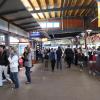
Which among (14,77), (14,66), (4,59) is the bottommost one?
(14,77)

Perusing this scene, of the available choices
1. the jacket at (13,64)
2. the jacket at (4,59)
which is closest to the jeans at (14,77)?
the jacket at (13,64)

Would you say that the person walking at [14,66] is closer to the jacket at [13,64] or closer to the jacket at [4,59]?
the jacket at [13,64]

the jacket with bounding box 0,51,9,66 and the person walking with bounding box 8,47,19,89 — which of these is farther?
the jacket with bounding box 0,51,9,66

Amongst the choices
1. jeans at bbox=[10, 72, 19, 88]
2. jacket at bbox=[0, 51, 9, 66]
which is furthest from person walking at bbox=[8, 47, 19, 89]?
jacket at bbox=[0, 51, 9, 66]

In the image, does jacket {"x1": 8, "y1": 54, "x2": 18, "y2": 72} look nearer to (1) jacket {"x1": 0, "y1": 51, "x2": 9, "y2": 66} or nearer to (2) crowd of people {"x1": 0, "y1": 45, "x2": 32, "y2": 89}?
(2) crowd of people {"x1": 0, "y1": 45, "x2": 32, "y2": 89}

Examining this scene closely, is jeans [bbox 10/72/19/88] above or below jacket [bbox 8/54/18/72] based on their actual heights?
below

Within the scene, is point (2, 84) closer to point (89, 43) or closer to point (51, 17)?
point (89, 43)

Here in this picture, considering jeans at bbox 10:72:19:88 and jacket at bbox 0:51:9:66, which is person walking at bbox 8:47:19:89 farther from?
jacket at bbox 0:51:9:66

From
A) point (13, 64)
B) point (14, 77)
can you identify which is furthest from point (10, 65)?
point (14, 77)

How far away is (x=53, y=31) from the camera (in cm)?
4794

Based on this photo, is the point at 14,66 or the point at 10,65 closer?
the point at 14,66

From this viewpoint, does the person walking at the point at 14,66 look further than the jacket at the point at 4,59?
No

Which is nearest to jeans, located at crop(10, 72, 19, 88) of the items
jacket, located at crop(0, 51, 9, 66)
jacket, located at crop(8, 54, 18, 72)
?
jacket, located at crop(8, 54, 18, 72)

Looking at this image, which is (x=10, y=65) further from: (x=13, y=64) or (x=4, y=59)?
(x=4, y=59)
